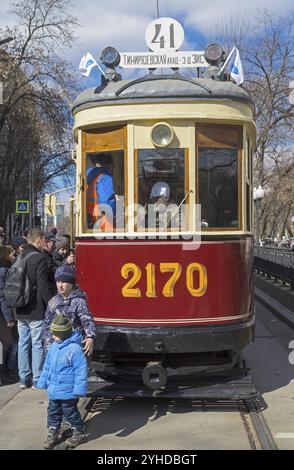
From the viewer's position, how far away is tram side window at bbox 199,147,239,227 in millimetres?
5746

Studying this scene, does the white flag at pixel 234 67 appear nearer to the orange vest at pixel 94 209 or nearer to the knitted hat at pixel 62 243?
the orange vest at pixel 94 209

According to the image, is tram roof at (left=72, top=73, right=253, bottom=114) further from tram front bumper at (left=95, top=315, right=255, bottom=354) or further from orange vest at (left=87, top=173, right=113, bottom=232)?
tram front bumper at (left=95, top=315, right=255, bottom=354)

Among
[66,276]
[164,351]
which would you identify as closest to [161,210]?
[66,276]

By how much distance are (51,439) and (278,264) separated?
1265 cm

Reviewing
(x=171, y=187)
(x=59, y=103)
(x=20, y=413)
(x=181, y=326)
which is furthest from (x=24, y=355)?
(x=59, y=103)

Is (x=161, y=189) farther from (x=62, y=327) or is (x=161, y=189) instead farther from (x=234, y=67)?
(x=62, y=327)

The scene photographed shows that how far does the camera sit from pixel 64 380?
4.80m

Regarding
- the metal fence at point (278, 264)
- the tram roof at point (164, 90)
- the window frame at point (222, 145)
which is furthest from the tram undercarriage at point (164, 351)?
the metal fence at point (278, 264)

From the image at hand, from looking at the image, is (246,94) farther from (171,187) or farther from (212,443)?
(212,443)

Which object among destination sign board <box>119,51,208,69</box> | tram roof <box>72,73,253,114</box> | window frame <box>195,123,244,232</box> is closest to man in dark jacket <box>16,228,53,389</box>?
tram roof <box>72,73,253,114</box>

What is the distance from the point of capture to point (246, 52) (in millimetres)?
26984

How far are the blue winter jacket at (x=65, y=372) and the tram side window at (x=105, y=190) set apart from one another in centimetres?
140

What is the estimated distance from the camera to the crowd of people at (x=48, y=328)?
484 cm

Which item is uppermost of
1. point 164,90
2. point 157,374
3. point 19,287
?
point 164,90
